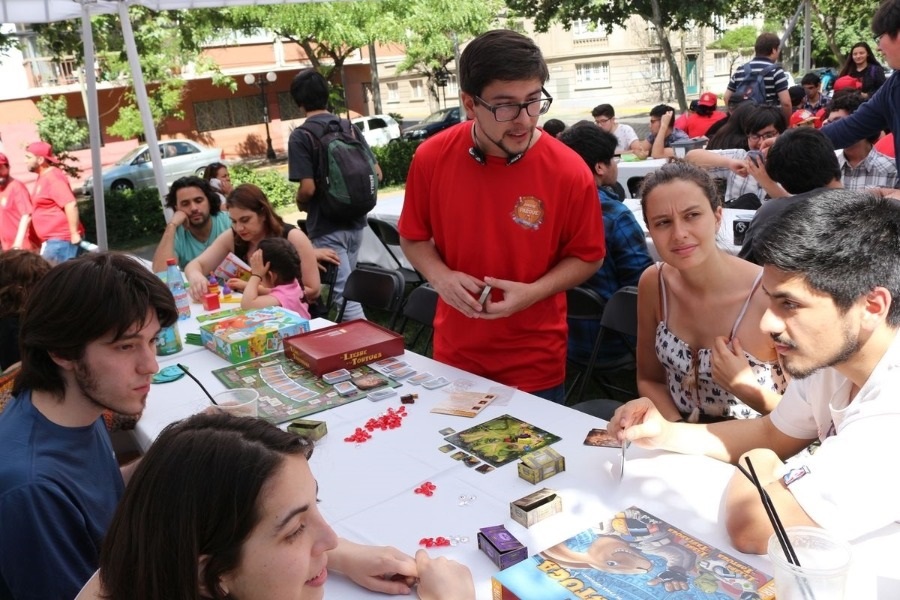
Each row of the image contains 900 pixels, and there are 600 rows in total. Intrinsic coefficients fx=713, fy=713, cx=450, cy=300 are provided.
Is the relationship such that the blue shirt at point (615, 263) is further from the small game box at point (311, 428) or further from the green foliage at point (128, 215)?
the green foliage at point (128, 215)

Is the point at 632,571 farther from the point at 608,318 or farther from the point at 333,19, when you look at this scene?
the point at 333,19

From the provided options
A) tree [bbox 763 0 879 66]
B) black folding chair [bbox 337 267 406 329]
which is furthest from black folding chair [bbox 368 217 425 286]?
tree [bbox 763 0 879 66]

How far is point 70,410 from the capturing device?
172 centimetres

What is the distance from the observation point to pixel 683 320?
2449mm

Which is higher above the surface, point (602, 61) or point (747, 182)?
point (602, 61)

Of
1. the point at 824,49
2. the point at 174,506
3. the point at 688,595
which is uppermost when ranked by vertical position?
the point at 824,49

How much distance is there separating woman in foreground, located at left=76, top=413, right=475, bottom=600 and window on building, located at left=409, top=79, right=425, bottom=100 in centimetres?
3720

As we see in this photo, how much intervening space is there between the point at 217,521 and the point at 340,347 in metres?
1.72

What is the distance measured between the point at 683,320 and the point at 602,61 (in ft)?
116

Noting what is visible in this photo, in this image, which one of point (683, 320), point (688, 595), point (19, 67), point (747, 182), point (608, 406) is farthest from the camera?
point (19, 67)

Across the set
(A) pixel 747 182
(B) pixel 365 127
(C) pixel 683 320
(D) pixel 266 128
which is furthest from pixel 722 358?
(D) pixel 266 128

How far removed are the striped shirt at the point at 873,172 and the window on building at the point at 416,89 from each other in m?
33.4

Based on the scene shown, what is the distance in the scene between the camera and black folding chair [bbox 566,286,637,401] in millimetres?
3170

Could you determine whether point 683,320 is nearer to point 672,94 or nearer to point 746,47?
point 672,94
